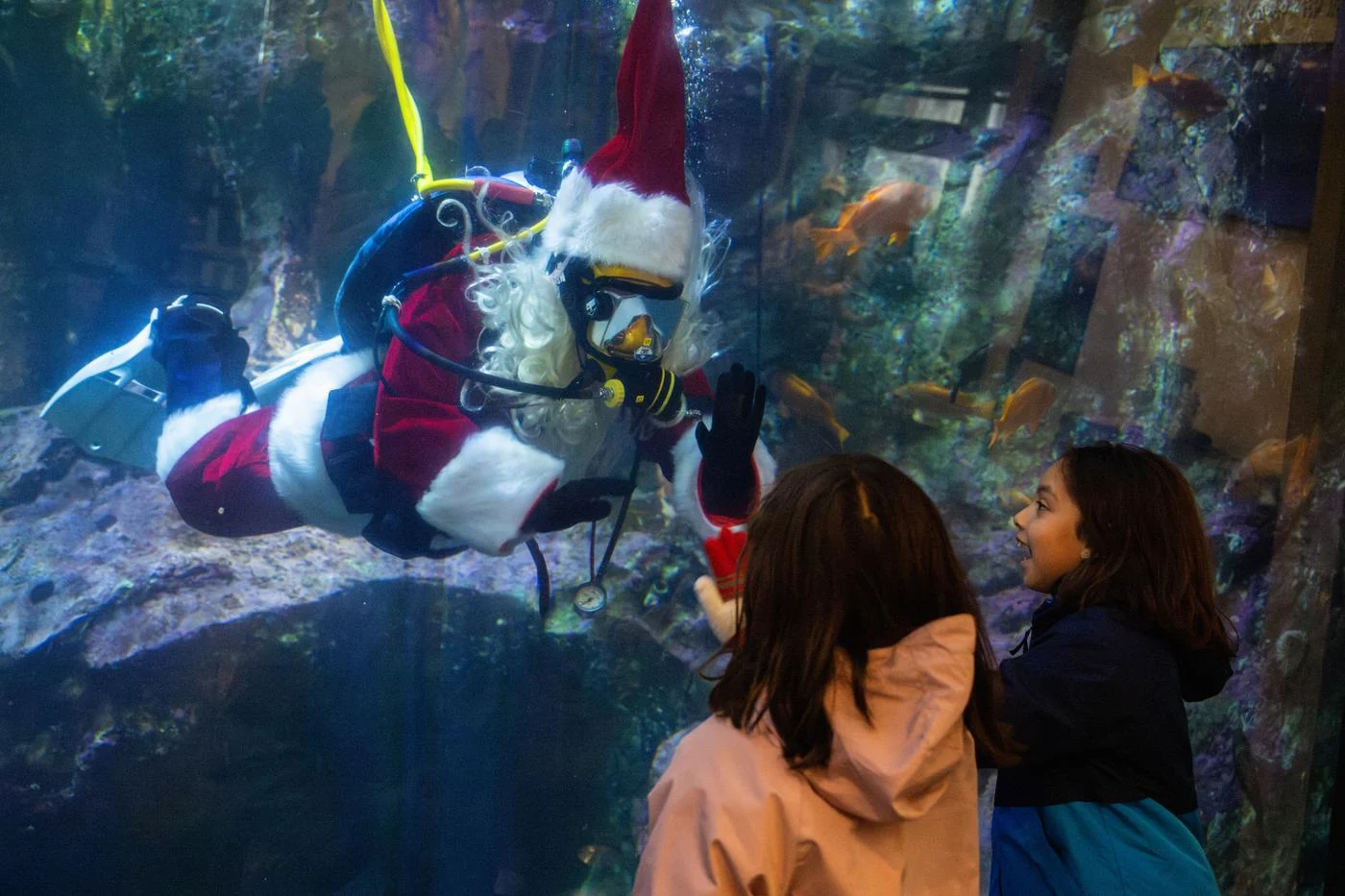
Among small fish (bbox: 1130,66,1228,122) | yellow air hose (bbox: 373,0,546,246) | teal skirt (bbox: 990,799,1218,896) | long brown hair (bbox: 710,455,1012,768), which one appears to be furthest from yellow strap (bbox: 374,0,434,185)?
small fish (bbox: 1130,66,1228,122)

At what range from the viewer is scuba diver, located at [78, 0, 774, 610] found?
1.83m

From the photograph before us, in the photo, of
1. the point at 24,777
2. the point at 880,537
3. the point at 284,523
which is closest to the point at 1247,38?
the point at 880,537

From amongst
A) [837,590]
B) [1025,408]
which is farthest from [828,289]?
[837,590]

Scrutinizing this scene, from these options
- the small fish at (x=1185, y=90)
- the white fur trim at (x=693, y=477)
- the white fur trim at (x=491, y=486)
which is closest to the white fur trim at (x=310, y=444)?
the white fur trim at (x=491, y=486)

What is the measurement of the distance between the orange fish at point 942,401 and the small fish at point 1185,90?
1.20 meters

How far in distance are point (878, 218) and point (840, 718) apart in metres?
2.06

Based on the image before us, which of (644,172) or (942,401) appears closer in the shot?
(644,172)

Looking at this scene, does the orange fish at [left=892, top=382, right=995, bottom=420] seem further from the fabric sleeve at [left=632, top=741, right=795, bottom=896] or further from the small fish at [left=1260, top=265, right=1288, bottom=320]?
the fabric sleeve at [left=632, top=741, right=795, bottom=896]

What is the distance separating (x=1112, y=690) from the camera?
1320 mm

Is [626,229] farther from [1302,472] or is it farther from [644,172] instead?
[1302,472]

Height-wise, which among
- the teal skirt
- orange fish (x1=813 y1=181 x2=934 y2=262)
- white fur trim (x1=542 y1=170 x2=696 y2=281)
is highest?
orange fish (x1=813 y1=181 x2=934 y2=262)

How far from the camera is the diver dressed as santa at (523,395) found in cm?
182

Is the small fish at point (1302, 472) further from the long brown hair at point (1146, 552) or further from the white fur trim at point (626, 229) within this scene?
the white fur trim at point (626, 229)

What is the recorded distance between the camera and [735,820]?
99cm
